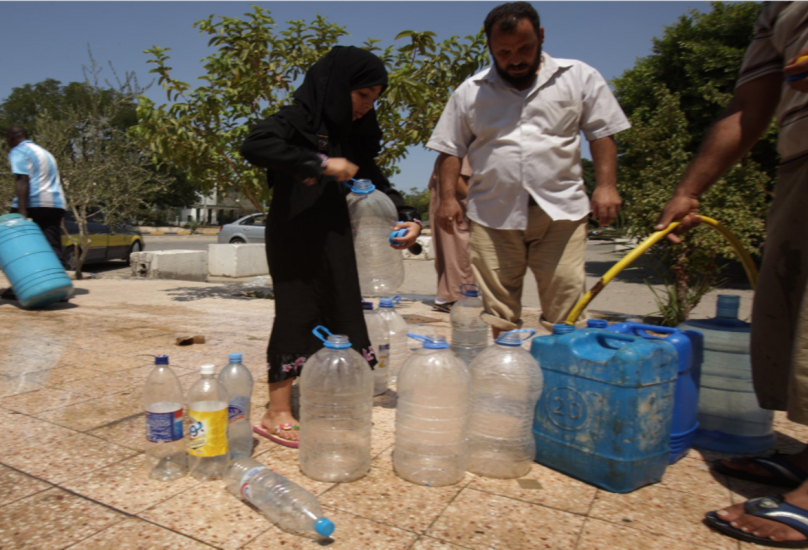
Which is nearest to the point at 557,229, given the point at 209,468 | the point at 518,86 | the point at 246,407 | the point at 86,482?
the point at 518,86

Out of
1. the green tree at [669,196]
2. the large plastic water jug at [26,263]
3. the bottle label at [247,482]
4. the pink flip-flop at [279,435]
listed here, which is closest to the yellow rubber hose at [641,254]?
the pink flip-flop at [279,435]

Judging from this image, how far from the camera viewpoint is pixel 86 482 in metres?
2.32

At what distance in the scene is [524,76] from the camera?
308 cm

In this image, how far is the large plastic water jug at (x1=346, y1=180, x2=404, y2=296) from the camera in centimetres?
350

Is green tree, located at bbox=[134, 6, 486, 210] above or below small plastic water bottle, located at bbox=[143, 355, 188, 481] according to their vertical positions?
above

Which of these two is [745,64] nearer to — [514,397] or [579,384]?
[579,384]

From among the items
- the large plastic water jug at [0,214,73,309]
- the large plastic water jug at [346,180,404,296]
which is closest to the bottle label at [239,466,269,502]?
the large plastic water jug at [346,180,404,296]

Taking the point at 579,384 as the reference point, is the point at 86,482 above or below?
below

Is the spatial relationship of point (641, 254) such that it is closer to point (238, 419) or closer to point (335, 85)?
point (335, 85)

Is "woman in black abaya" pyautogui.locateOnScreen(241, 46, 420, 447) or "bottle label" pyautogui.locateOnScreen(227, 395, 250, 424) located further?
"woman in black abaya" pyautogui.locateOnScreen(241, 46, 420, 447)

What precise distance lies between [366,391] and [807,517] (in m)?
1.71

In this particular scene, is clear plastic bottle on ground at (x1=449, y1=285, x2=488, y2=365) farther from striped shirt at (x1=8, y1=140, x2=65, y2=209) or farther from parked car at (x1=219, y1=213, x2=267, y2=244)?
parked car at (x1=219, y1=213, x2=267, y2=244)

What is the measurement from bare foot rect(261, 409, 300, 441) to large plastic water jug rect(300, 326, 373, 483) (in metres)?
0.29

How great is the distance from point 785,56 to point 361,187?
1897 mm
